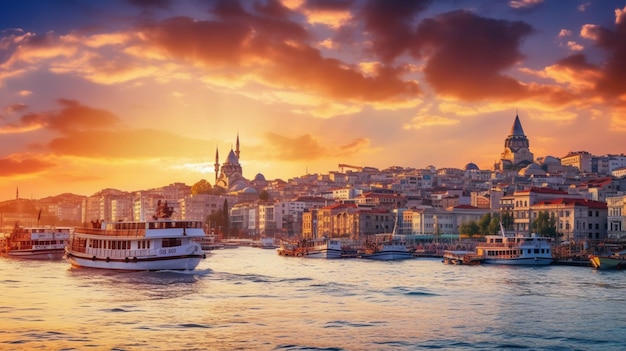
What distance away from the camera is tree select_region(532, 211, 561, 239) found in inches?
3344

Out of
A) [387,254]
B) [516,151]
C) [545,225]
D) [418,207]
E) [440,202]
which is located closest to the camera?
[387,254]

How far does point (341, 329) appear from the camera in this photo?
2530cm

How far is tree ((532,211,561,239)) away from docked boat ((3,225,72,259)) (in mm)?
49425

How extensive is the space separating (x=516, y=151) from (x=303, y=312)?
169 m

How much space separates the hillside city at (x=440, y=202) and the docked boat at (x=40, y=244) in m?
3.21

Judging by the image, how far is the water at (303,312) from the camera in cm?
2314

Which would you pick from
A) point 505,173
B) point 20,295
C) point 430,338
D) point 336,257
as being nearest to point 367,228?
point 336,257

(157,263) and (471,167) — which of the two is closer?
(157,263)

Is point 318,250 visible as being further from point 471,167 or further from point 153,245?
point 471,167

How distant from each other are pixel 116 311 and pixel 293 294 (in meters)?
9.63

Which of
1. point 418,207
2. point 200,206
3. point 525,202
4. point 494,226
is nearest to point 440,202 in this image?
point 418,207

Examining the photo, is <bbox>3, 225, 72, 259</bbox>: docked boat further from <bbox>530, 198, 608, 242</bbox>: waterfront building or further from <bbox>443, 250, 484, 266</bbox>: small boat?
<bbox>530, 198, 608, 242</bbox>: waterfront building

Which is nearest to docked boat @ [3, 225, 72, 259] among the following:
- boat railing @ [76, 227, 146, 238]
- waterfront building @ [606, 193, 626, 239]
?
boat railing @ [76, 227, 146, 238]

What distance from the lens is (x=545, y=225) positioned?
85.1 meters
